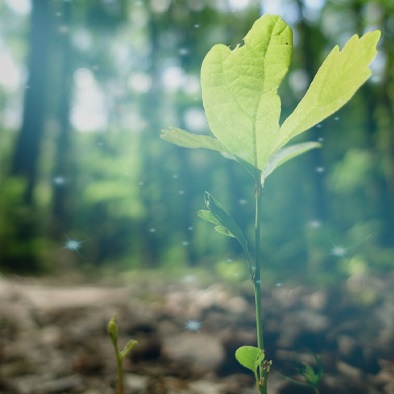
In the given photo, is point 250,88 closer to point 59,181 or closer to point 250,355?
point 250,355

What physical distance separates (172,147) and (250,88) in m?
10.3

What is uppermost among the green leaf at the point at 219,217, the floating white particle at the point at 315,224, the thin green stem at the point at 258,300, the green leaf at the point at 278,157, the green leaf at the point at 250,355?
the floating white particle at the point at 315,224

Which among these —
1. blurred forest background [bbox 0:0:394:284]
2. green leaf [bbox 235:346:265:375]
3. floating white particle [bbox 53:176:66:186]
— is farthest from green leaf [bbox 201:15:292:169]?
floating white particle [bbox 53:176:66:186]

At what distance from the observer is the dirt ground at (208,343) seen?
4.66ft

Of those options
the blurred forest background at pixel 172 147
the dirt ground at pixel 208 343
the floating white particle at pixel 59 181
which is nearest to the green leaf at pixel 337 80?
the dirt ground at pixel 208 343

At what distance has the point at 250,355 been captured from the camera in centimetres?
61

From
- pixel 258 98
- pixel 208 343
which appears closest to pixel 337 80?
pixel 258 98

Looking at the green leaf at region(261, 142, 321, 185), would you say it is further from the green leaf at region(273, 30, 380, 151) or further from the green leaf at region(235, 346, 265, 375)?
the green leaf at region(235, 346, 265, 375)

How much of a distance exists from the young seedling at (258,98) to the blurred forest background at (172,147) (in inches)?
117

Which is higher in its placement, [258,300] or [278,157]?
Result: [278,157]

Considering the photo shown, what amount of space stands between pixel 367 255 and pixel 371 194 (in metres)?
5.66

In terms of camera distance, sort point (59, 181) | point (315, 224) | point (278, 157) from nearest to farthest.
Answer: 1. point (278, 157)
2. point (315, 224)
3. point (59, 181)

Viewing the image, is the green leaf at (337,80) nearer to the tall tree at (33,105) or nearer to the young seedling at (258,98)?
the young seedling at (258,98)

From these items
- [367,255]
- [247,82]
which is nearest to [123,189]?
[367,255]
